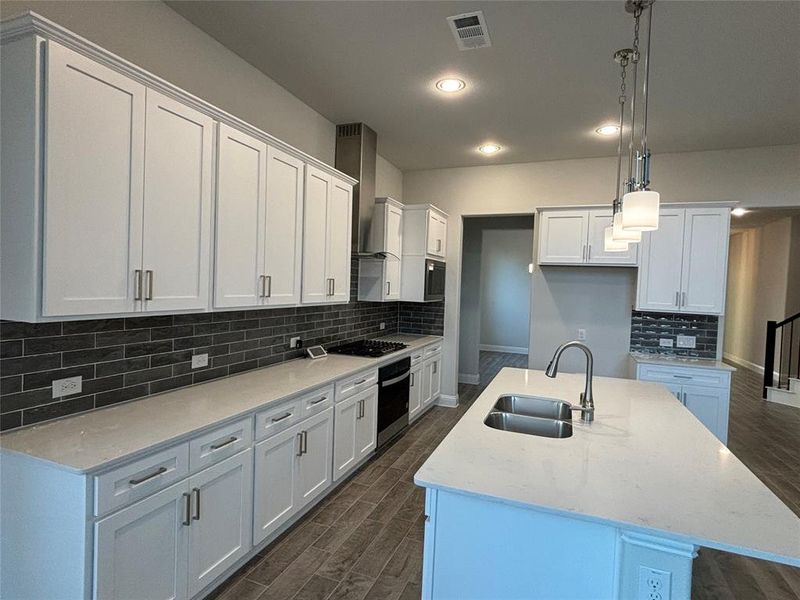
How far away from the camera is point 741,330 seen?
8.69 metres

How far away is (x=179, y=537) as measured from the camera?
173 cm

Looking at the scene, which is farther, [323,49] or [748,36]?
[323,49]

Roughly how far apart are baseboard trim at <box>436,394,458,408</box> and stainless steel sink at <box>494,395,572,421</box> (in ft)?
9.29

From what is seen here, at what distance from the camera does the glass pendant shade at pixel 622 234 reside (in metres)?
2.02

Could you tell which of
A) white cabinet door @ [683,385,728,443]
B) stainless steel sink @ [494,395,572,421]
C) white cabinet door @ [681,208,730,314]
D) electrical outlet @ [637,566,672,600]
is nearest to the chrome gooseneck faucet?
stainless steel sink @ [494,395,572,421]

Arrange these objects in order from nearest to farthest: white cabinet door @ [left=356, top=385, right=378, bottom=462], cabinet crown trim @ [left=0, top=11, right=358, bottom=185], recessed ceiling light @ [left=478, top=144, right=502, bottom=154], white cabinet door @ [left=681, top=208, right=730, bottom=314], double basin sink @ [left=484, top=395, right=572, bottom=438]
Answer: cabinet crown trim @ [left=0, top=11, right=358, bottom=185]
double basin sink @ [left=484, top=395, right=572, bottom=438]
white cabinet door @ [left=356, top=385, right=378, bottom=462]
white cabinet door @ [left=681, top=208, right=730, bottom=314]
recessed ceiling light @ [left=478, top=144, right=502, bottom=154]

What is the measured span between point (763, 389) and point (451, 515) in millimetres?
6918

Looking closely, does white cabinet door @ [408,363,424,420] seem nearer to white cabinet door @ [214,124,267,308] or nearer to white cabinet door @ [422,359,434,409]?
white cabinet door @ [422,359,434,409]

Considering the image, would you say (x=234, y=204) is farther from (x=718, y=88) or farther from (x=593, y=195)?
(x=593, y=195)

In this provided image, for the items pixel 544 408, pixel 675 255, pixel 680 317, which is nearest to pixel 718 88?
pixel 675 255

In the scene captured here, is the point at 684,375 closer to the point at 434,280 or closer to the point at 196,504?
the point at 434,280

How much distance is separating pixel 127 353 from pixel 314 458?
1.25m

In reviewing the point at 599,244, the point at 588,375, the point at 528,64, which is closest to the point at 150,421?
the point at 588,375

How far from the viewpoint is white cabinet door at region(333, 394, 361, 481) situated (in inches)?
114
